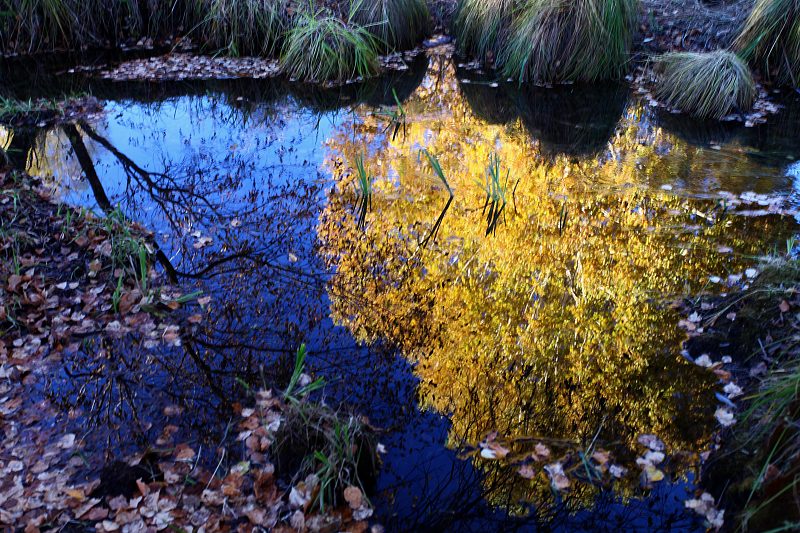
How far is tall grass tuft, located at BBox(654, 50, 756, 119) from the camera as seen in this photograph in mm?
6930

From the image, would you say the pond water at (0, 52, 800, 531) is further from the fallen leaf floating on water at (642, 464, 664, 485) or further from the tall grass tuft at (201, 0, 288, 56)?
the tall grass tuft at (201, 0, 288, 56)

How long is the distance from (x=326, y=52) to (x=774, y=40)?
5389 mm

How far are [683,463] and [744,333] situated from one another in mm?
1072

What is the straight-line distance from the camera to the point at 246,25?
8812 millimetres

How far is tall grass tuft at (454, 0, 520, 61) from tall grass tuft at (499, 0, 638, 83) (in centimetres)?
23

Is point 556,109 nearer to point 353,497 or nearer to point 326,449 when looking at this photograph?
point 326,449

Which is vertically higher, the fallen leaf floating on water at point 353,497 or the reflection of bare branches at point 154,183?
the reflection of bare branches at point 154,183

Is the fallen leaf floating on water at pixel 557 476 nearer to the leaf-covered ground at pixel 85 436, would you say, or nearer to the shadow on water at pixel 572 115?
the leaf-covered ground at pixel 85 436

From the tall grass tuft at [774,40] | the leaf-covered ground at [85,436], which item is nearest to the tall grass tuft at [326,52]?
the leaf-covered ground at [85,436]

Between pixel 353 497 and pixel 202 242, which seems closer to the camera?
pixel 353 497

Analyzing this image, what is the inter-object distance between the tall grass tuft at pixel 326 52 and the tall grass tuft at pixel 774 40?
15.1 feet

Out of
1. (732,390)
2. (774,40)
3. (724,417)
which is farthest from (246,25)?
(724,417)

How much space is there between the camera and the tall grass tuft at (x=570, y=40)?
24.6 ft

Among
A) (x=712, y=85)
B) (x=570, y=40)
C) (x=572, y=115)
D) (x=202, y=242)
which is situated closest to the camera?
(x=202, y=242)
